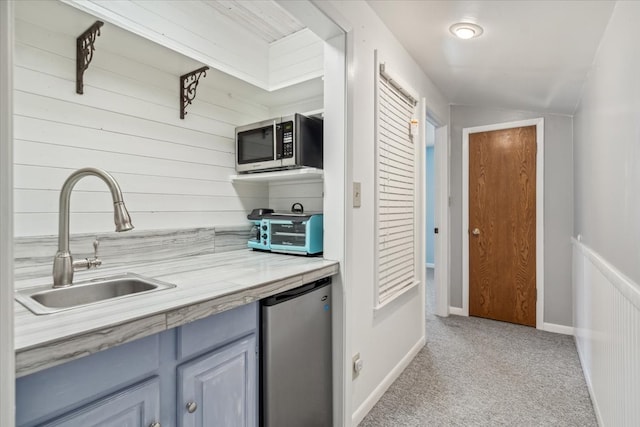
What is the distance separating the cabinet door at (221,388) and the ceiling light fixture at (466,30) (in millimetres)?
1910

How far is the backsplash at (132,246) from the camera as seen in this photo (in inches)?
51.3

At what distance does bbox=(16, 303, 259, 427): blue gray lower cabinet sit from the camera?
0.75 m

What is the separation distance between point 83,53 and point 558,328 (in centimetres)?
412

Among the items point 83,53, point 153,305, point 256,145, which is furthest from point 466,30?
point 153,305

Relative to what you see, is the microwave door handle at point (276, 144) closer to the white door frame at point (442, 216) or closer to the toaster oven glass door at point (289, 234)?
the toaster oven glass door at point (289, 234)

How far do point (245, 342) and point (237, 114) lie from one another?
1.56 meters

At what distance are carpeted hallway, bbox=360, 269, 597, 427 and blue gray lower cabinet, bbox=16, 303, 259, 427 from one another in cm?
102

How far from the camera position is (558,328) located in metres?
3.15

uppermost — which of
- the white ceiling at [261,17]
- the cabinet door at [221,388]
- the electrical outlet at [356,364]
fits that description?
the white ceiling at [261,17]

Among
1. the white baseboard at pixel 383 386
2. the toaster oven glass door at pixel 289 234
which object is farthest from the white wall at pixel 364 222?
the toaster oven glass door at pixel 289 234

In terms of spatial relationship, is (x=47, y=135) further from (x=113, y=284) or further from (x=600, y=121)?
(x=600, y=121)

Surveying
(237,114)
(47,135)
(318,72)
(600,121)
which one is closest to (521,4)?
(600,121)

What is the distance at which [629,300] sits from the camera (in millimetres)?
1116

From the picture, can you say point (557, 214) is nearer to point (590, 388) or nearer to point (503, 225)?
point (503, 225)
